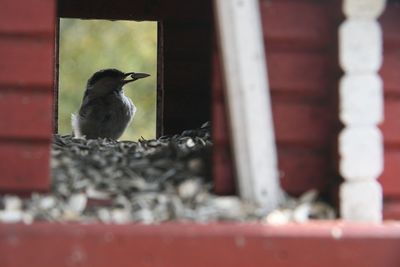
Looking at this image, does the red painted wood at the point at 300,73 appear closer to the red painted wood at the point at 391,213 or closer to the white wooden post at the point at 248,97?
the white wooden post at the point at 248,97

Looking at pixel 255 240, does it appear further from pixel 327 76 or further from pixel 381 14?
pixel 381 14

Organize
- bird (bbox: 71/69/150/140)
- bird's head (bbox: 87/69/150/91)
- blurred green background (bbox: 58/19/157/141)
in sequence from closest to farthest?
bird (bbox: 71/69/150/140) < bird's head (bbox: 87/69/150/91) < blurred green background (bbox: 58/19/157/141)

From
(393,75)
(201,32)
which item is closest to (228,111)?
(393,75)

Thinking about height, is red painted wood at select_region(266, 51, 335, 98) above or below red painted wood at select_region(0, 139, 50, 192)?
above

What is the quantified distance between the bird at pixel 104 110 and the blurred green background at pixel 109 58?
5.70 meters

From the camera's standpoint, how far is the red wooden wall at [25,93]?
2.41 metres

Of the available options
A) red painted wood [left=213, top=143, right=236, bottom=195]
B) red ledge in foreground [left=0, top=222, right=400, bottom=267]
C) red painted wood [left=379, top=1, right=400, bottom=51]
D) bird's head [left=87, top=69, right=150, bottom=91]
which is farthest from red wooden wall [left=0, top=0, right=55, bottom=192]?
bird's head [left=87, top=69, right=150, bottom=91]

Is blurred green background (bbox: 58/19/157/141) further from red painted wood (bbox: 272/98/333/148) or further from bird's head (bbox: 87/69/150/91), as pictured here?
red painted wood (bbox: 272/98/333/148)

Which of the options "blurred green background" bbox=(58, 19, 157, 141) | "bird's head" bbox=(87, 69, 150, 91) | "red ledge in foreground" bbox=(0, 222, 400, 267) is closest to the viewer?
"red ledge in foreground" bbox=(0, 222, 400, 267)

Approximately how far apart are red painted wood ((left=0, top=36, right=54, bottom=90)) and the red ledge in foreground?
40 cm

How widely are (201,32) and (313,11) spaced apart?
1901 mm

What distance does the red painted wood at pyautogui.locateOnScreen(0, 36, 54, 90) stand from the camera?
2.42 m

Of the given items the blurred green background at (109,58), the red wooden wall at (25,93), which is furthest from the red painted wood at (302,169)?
the blurred green background at (109,58)

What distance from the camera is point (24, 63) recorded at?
2.42 m
